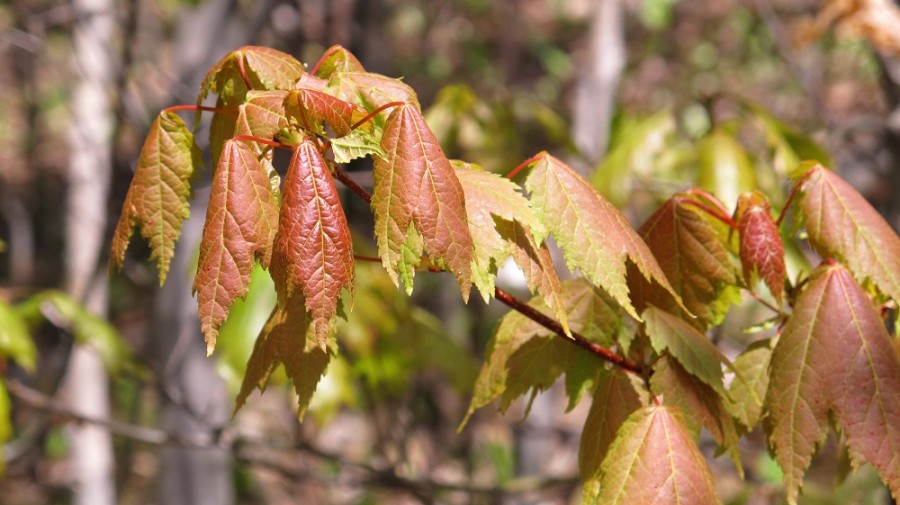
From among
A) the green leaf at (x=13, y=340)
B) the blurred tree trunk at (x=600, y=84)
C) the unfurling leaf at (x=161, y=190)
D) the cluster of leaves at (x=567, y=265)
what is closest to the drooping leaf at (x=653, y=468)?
the cluster of leaves at (x=567, y=265)

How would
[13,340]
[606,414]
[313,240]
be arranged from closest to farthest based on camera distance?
1. [313,240]
2. [606,414]
3. [13,340]

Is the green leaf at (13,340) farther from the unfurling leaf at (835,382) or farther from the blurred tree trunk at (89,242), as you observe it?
the unfurling leaf at (835,382)

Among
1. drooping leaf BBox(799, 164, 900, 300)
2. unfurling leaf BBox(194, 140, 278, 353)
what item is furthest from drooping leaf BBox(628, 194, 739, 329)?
unfurling leaf BBox(194, 140, 278, 353)

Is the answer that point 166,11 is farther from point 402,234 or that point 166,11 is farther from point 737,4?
point 402,234

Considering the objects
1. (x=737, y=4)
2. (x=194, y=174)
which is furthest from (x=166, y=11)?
(x=194, y=174)

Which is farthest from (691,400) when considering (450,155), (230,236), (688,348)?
(450,155)

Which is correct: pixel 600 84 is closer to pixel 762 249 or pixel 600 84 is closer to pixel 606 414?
pixel 762 249
